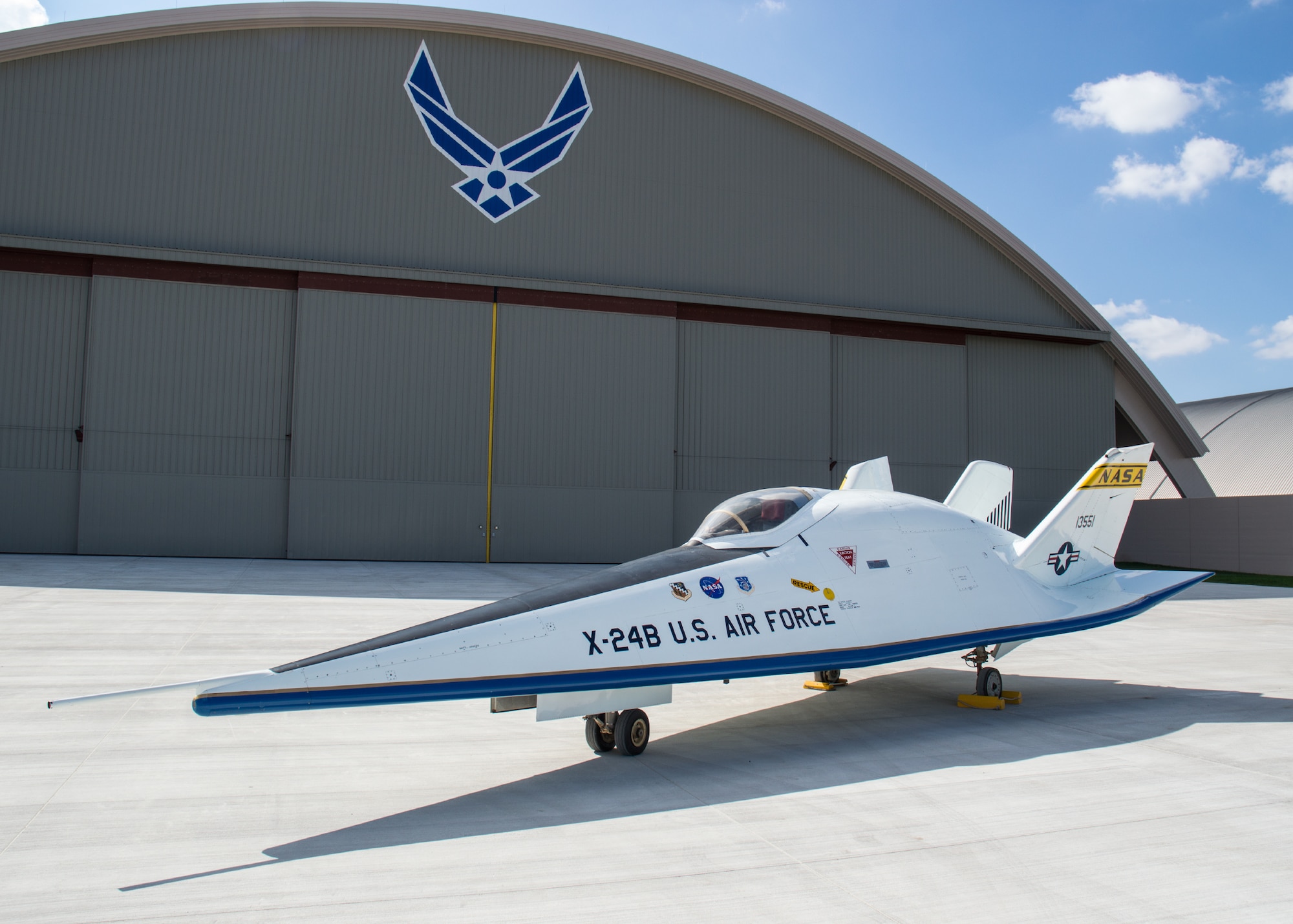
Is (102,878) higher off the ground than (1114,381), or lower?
lower

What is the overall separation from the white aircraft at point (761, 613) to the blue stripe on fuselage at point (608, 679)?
11mm

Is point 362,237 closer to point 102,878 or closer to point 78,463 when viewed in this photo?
point 78,463

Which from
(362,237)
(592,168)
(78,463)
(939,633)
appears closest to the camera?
(939,633)

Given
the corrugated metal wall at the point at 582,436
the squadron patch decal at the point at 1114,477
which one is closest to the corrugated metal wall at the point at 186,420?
the corrugated metal wall at the point at 582,436

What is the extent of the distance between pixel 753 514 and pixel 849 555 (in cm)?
92

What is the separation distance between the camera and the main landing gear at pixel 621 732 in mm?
6188

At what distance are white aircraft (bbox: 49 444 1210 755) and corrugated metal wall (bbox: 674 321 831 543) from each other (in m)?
14.5

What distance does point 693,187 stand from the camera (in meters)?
24.5

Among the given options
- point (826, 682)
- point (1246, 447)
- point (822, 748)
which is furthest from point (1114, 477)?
point (1246, 447)

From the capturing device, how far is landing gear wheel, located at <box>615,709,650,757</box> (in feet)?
20.3

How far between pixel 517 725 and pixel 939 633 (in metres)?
3.79

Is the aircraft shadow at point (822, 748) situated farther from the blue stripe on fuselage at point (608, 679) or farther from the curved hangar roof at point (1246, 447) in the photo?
the curved hangar roof at point (1246, 447)

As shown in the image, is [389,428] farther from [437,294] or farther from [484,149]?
[484,149]

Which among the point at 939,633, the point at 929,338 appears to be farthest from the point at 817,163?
the point at 939,633
